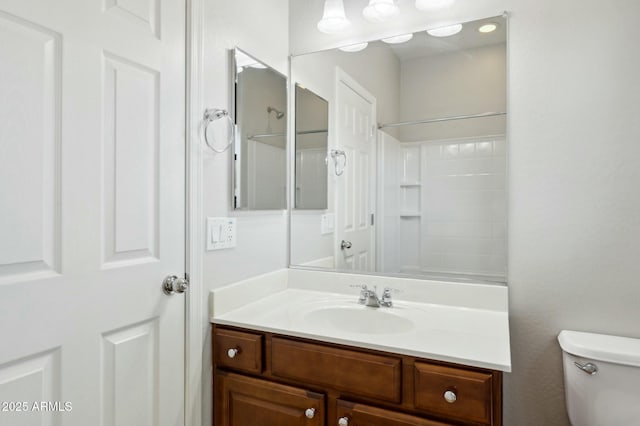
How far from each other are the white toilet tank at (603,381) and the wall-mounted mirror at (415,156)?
362 millimetres

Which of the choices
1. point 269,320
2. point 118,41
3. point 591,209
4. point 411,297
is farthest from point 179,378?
point 591,209

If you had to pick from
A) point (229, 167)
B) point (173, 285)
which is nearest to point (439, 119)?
point (229, 167)

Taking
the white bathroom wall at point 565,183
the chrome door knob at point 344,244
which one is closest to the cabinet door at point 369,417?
the white bathroom wall at point 565,183

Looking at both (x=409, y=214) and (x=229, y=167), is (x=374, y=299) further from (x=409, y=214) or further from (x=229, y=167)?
(x=229, y=167)

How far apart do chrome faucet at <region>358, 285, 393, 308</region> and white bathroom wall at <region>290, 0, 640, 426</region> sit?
47 cm

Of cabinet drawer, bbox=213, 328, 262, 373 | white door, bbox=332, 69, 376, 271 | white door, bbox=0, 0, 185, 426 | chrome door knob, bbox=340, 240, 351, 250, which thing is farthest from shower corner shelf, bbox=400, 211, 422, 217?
white door, bbox=0, 0, 185, 426

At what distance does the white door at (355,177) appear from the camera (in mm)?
1747

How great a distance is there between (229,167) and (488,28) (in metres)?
1.17

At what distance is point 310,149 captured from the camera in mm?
1886

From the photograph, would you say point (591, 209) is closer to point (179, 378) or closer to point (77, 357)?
point (179, 378)

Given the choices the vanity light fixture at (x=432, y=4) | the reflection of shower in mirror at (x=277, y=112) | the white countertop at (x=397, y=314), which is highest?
the vanity light fixture at (x=432, y=4)

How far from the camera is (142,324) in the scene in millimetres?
1161

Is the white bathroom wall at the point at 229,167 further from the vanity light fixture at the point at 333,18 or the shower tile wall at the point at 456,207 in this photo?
the shower tile wall at the point at 456,207

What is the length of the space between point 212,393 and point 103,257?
69 cm
